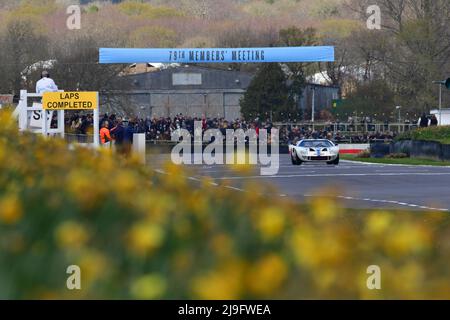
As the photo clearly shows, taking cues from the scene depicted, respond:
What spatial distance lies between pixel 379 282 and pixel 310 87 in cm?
9675

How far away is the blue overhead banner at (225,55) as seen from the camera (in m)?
52.8

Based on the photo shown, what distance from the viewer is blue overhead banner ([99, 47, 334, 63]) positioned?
173ft

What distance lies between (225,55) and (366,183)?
25.3m

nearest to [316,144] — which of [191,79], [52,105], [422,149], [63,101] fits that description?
[422,149]

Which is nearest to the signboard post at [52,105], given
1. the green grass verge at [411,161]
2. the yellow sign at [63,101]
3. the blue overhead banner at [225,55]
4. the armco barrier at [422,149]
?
the yellow sign at [63,101]

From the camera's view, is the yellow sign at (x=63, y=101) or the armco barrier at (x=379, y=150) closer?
the yellow sign at (x=63, y=101)

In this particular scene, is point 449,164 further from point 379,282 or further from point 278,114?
point 278,114

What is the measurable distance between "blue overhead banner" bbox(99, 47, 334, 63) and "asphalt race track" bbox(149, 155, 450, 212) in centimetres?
1267

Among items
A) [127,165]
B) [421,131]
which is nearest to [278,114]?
[421,131]

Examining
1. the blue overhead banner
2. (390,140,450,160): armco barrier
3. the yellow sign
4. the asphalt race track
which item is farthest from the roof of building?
the yellow sign

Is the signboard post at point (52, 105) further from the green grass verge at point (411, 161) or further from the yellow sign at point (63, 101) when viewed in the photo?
the green grass verge at point (411, 161)

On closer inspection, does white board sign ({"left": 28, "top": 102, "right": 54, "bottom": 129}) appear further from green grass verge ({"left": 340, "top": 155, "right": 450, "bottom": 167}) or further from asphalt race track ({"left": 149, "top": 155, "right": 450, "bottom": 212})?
green grass verge ({"left": 340, "top": 155, "right": 450, "bottom": 167})

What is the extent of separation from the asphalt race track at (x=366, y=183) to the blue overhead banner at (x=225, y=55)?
41.6 ft
